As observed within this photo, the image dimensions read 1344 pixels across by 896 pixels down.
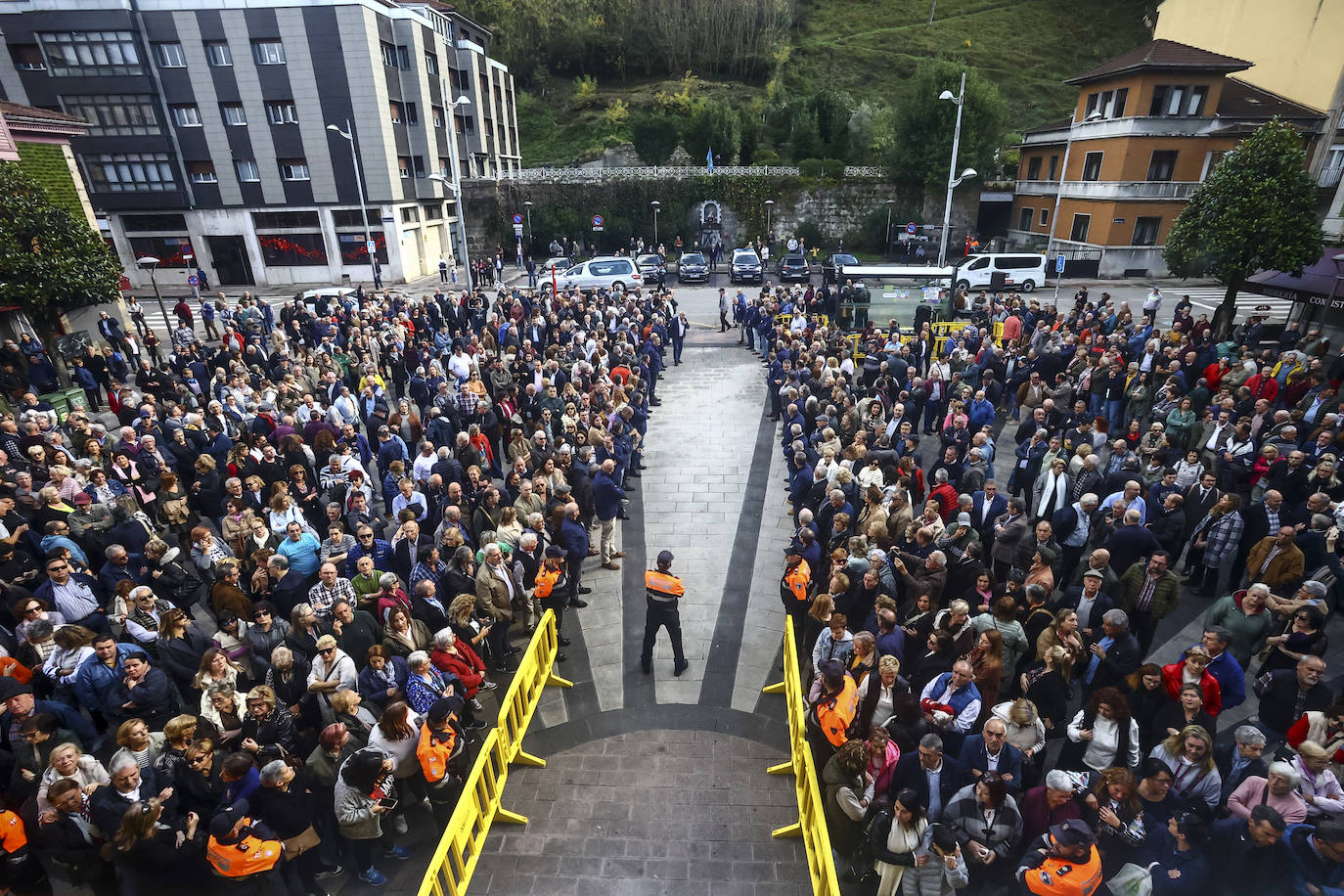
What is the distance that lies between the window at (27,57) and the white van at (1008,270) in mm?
42742

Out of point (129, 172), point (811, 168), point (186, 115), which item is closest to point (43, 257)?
point (186, 115)

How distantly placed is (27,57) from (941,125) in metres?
44.8

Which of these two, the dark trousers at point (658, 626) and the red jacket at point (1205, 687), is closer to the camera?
the red jacket at point (1205, 687)

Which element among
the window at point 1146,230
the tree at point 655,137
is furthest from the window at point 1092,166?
the tree at point 655,137

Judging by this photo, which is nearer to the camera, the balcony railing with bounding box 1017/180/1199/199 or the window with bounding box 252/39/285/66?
the balcony railing with bounding box 1017/180/1199/199

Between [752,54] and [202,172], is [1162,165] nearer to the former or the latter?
[752,54]

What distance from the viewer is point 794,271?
31453 millimetres

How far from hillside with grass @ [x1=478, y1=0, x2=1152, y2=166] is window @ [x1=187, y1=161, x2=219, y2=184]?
82.4 feet

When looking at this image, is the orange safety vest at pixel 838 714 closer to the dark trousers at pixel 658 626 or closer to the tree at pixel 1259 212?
the dark trousers at pixel 658 626

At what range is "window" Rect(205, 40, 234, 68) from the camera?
3112 cm

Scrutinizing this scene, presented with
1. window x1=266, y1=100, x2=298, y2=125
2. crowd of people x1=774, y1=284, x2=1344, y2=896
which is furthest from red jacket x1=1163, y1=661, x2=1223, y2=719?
window x1=266, y1=100, x2=298, y2=125

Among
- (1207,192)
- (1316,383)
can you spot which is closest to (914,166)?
(1207,192)

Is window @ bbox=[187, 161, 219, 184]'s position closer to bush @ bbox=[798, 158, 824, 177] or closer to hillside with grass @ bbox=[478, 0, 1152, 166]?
hillside with grass @ bbox=[478, 0, 1152, 166]

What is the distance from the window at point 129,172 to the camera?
3275 cm
